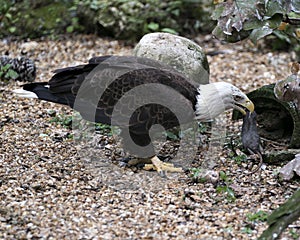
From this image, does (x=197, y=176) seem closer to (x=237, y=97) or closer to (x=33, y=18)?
(x=237, y=97)

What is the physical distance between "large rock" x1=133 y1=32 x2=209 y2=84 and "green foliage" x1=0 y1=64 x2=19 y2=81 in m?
1.53

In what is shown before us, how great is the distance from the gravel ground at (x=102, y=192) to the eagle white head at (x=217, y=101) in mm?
391

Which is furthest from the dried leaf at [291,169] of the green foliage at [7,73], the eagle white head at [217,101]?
the green foliage at [7,73]

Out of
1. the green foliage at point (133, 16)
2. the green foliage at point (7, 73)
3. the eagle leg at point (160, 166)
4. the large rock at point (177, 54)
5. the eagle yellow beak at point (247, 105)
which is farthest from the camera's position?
the green foliage at point (133, 16)

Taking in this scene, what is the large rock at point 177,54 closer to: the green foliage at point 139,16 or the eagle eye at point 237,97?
the eagle eye at point 237,97

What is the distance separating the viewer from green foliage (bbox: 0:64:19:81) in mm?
6043

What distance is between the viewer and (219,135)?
16.7 ft

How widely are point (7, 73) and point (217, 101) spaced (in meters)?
2.55

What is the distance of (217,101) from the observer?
4.59m

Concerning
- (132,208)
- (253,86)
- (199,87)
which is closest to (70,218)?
(132,208)

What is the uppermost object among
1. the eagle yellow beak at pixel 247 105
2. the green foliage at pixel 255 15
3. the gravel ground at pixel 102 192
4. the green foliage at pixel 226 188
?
the green foliage at pixel 255 15

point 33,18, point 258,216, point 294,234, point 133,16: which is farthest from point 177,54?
point 33,18

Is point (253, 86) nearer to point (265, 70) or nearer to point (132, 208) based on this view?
point (265, 70)

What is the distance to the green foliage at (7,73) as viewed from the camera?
604 cm
